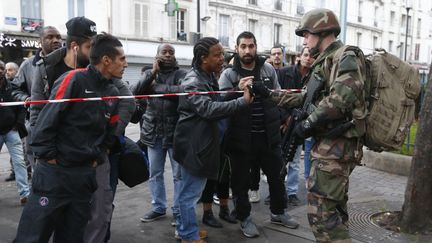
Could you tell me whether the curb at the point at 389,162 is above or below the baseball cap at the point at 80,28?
below

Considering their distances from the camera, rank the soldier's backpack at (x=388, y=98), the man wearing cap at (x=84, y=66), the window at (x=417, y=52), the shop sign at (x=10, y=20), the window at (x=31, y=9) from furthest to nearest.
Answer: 1. the window at (x=417, y=52)
2. the window at (x=31, y=9)
3. the shop sign at (x=10, y=20)
4. the man wearing cap at (x=84, y=66)
5. the soldier's backpack at (x=388, y=98)

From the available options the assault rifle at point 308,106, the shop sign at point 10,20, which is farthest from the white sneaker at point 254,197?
the shop sign at point 10,20

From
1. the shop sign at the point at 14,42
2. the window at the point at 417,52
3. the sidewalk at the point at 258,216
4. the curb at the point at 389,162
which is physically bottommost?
the sidewalk at the point at 258,216

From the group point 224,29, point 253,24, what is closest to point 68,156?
point 224,29

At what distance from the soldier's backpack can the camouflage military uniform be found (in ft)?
0.28

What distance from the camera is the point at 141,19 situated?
2450cm

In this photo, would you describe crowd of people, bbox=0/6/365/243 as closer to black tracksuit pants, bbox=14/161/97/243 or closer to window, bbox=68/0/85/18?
black tracksuit pants, bbox=14/161/97/243

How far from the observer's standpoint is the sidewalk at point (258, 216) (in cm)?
441

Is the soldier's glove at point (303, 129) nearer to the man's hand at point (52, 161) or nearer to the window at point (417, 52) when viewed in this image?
the man's hand at point (52, 161)

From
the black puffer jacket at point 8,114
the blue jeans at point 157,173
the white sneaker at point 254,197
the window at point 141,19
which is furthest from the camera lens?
the window at point 141,19

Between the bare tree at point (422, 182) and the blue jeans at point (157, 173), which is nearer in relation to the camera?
the bare tree at point (422, 182)

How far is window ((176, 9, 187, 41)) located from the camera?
2661 centimetres

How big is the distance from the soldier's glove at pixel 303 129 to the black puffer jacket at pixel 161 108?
1578 mm

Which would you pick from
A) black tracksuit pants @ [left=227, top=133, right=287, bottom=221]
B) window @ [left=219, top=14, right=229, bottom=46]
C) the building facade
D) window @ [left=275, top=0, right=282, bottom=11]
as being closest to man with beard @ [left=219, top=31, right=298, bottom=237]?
black tracksuit pants @ [left=227, top=133, right=287, bottom=221]
